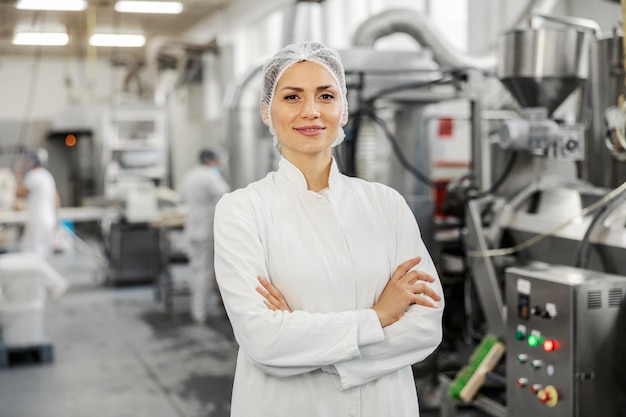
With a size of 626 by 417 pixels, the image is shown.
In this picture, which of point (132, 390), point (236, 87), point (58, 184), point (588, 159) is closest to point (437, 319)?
point (588, 159)

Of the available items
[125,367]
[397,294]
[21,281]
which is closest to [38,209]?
[21,281]

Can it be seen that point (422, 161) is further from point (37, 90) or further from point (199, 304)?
point (37, 90)

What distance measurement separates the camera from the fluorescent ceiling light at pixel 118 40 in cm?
1229

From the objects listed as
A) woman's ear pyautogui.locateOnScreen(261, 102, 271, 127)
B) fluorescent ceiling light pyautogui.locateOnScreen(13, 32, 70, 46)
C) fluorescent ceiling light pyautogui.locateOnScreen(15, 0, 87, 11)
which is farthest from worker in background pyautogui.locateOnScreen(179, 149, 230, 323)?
fluorescent ceiling light pyautogui.locateOnScreen(13, 32, 70, 46)

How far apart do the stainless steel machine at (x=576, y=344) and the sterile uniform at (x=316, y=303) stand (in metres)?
1.10

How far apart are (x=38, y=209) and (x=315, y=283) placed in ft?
21.2

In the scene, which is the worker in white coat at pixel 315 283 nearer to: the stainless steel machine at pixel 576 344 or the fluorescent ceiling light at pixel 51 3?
the stainless steel machine at pixel 576 344

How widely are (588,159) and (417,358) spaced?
7.51 ft

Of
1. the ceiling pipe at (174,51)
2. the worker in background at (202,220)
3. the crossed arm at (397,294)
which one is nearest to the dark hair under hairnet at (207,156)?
the worker in background at (202,220)

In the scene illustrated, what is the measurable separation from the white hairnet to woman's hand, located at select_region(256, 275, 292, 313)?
1.09 feet

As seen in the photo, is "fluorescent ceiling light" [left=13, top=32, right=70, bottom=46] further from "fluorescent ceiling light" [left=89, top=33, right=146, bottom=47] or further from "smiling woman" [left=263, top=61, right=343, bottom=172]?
"smiling woman" [left=263, top=61, right=343, bottom=172]

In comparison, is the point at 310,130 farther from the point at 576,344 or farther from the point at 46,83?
the point at 46,83

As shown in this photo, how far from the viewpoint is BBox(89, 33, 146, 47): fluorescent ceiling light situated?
12.3m

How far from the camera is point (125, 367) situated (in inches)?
193
